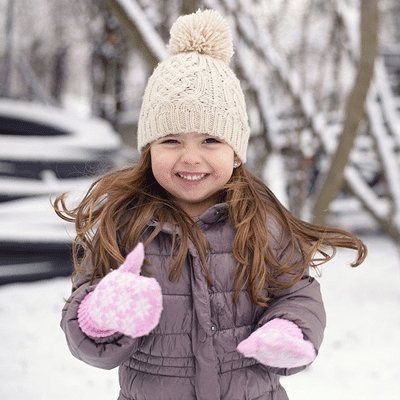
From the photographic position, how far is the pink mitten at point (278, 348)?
1344 mm

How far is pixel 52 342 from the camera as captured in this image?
3953 mm

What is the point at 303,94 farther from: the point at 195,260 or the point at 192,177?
the point at 195,260

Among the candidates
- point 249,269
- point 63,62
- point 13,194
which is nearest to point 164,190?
point 249,269

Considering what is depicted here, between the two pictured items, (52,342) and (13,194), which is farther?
(13,194)

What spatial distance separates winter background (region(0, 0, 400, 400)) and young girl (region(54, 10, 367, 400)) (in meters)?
0.38

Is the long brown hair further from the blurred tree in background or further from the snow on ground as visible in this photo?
the snow on ground

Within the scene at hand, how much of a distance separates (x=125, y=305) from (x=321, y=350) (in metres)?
3.03

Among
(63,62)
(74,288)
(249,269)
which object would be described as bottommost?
(63,62)

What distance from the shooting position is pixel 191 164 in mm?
1572

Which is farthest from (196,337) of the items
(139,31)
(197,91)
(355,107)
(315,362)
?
(315,362)

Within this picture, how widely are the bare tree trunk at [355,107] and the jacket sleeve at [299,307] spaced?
1474 mm

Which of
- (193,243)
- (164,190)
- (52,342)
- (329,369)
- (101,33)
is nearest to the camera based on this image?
(193,243)

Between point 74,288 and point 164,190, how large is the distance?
416 mm

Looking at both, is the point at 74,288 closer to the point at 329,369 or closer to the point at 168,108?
the point at 168,108
